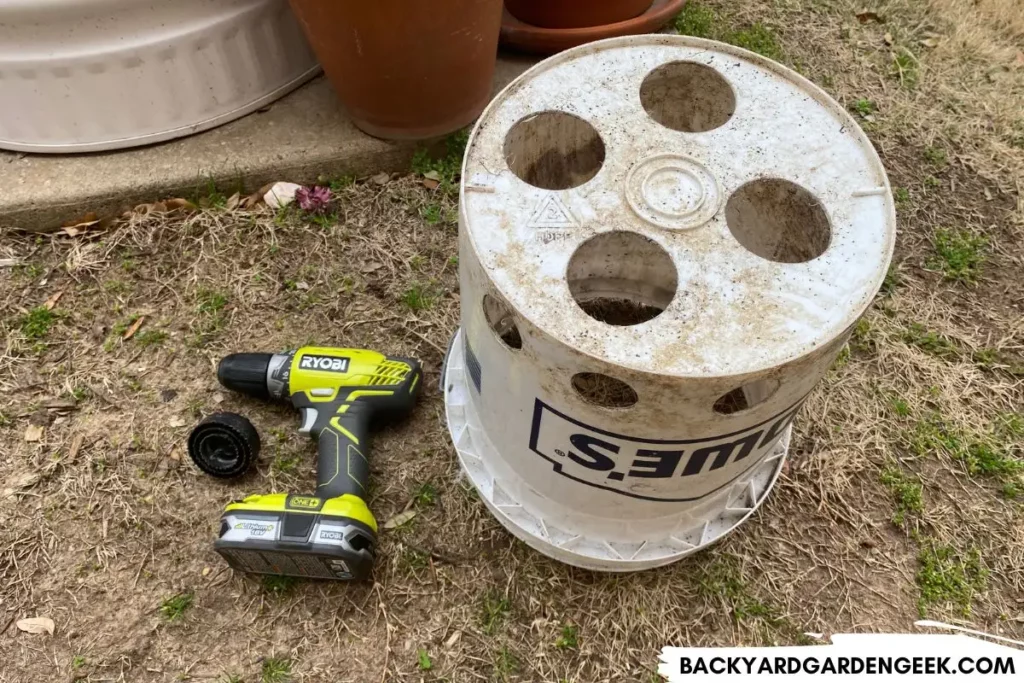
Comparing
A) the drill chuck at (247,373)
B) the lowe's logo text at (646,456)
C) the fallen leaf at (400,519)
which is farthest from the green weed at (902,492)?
the drill chuck at (247,373)

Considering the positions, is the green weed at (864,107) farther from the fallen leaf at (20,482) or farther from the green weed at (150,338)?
the fallen leaf at (20,482)

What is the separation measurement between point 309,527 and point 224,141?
5.16 ft

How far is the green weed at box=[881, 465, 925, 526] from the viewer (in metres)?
1.99

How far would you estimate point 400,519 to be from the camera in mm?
1936

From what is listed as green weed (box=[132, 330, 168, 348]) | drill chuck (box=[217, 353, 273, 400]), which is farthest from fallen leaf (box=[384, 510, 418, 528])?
green weed (box=[132, 330, 168, 348])

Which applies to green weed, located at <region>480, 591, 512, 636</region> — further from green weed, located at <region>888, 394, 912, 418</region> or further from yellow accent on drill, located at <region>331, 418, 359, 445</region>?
green weed, located at <region>888, 394, 912, 418</region>

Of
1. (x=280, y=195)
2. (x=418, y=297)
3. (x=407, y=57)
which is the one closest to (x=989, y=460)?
(x=418, y=297)

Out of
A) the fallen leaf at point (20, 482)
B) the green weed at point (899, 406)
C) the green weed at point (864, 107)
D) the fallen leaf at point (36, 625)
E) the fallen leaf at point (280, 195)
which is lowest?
the fallen leaf at point (36, 625)

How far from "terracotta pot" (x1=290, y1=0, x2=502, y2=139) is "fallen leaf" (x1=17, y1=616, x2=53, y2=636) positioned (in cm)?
177

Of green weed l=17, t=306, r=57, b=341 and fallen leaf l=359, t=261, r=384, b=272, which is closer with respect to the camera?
green weed l=17, t=306, r=57, b=341

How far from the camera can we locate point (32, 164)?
8.27ft

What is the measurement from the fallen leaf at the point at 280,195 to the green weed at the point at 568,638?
1.71 metres

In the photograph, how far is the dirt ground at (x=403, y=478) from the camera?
179cm

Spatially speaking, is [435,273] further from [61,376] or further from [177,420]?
[61,376]
